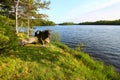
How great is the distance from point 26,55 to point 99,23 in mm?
176386

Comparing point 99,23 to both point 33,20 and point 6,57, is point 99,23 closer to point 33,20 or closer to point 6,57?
point 33,20

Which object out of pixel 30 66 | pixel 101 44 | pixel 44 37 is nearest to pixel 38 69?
pixel 30 66

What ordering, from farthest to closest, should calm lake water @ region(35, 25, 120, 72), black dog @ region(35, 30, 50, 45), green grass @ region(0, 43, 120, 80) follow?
calm lake water @ region(35, 25, 120, 72) < black dog @ region(35, 30, 50, 45) < green grass @ region(0, 43, 120, 80)

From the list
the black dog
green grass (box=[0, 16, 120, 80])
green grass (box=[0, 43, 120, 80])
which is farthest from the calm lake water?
green grass (box=[0, 16, 120, 80])

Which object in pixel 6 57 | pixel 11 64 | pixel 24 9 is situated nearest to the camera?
pixel 11 64

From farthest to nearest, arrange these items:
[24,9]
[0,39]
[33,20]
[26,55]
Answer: [33,20] → [24,9] → [26,55] → [0,39]

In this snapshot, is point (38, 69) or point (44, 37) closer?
point (38, 69)

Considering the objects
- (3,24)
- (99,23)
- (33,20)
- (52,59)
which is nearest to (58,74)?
(52,59)

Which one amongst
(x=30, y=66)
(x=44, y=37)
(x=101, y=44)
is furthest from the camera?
(x=101, y=44)

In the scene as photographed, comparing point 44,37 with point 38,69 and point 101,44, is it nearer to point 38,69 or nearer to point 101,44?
point 38,69

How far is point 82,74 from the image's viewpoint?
10469 millimetres

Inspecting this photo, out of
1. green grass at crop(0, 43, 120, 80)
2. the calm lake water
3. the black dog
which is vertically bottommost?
the calm lake water

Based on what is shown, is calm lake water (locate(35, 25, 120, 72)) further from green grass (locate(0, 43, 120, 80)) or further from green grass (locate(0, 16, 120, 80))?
green grass (locate(0, 16, 120, 80))

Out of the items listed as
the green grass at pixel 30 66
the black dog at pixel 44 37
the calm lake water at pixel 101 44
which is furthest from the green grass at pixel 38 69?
the calm lake water at pixel 101 44
